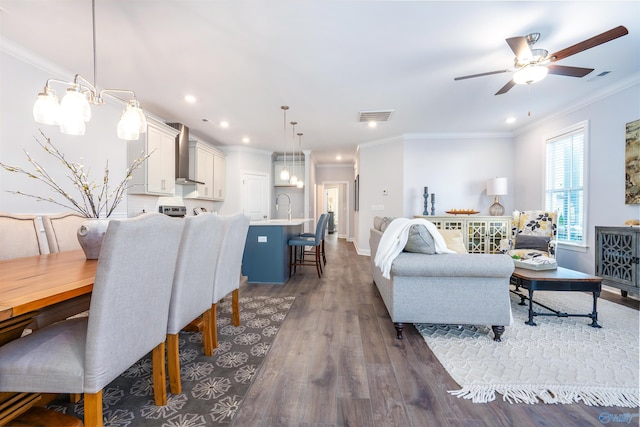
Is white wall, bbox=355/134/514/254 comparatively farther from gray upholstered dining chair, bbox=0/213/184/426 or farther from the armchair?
gray upholstered dining chair, bbox=0/213/184/426

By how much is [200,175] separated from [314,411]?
16.1 feet

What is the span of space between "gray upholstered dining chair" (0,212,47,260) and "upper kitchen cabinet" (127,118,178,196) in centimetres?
180

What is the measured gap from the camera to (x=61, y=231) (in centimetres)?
207

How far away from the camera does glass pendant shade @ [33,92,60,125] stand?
1.49 m

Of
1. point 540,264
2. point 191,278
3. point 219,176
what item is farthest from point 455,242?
point 219,176

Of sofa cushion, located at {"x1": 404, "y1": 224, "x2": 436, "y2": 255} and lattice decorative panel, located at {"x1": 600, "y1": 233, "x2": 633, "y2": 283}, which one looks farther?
lattice decorative panel, located at {"x1": 600, "y1": 233, "x2": 633, "y2": 283}

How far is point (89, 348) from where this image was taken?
0.97m

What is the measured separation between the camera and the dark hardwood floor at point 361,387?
1308 millimetres

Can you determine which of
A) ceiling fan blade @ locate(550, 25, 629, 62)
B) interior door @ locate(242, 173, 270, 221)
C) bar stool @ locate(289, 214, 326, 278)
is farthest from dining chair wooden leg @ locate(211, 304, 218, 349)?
interior door @ locate(242, 173, 270, 221)

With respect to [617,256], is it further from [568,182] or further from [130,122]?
[130,122]

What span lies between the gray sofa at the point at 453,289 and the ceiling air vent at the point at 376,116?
2.91 metres

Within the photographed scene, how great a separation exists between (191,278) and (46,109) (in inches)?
50.6

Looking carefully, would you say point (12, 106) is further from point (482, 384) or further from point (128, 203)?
point (482, 384)

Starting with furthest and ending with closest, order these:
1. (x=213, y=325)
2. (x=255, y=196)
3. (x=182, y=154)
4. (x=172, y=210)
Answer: (x=255, y=196) < (x=182, y=154) < (x=172, y=210) < (x=213, y=325)
